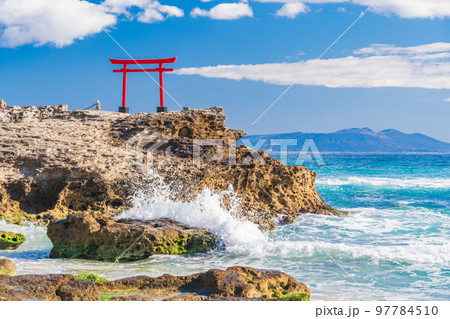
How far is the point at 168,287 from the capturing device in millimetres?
4941

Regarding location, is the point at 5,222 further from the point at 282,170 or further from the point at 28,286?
the point at 282,170

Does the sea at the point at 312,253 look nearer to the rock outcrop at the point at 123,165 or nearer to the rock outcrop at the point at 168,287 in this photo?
the rock outcrop at the point at 123,165

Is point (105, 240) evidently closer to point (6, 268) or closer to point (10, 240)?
point (10, 240)

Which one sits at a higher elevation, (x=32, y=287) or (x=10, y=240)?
(x=32, y=287)

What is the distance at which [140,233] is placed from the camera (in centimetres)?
744

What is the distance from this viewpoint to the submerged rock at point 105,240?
7281mm

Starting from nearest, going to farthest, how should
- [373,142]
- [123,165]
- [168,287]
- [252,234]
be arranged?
[168,287], [252,234], [123,165], [373,142]

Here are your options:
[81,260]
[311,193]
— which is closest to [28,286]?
[81,260]

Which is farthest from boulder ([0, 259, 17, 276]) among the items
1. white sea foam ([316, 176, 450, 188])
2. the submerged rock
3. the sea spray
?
white sea foam ([316, 176, 450, 188])

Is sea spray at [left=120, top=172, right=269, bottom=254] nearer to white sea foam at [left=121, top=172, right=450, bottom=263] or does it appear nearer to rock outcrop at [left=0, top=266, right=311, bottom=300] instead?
white sea foam at [left=121, top=172, right=450, bottom=263]

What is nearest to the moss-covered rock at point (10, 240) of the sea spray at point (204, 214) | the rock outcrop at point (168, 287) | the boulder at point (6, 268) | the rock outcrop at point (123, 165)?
the rock outcrop at point (123, 165)

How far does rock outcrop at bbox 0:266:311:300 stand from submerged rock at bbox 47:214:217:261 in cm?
225

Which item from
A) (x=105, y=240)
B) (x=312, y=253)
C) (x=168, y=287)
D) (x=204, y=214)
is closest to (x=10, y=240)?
(x=105, y=240)

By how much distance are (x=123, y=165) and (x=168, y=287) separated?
607 cm
